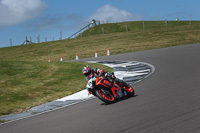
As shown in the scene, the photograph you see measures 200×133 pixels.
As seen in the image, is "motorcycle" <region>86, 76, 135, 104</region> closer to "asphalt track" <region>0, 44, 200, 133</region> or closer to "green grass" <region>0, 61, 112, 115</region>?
"asphalt track" <region>0, 44, 200, 133</region>

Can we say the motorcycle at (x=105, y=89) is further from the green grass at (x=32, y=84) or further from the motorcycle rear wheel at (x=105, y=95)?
the green grass at (x=32, y=84)

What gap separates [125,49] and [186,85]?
2484cm

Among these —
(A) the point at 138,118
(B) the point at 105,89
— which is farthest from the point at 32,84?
(A) the point at 138,118

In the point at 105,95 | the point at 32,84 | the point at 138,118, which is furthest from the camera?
the point at 32,84

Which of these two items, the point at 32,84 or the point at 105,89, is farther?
the point at 32,84

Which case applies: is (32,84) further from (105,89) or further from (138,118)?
(138,118)

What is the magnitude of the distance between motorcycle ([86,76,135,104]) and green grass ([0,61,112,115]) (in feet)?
10.4

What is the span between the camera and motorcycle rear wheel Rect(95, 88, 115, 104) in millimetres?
8461

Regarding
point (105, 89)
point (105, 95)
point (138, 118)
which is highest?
point (105, 89)

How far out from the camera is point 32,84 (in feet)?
47.4

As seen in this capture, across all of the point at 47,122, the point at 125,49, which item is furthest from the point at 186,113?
the point at 125,49

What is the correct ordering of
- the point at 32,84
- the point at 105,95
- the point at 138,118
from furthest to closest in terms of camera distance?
1. the point at 32,84
2. the point at 105,95
3. the point at 138,118

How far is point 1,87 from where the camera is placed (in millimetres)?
13805

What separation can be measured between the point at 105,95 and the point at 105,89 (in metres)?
0.18
